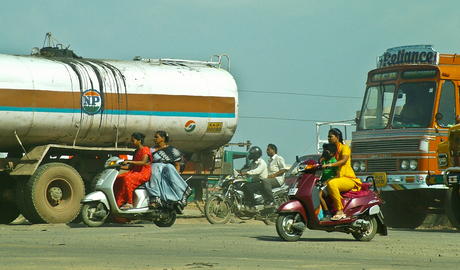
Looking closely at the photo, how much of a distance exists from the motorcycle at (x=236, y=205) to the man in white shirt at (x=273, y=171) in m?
0.16

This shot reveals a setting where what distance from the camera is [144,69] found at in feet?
52.2

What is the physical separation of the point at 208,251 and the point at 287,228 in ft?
6.66

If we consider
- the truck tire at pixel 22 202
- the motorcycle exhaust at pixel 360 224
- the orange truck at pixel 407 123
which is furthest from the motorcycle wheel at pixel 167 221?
the orange truck at pixel 407 123

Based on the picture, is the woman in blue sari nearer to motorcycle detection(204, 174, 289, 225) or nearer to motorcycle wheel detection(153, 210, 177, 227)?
motorcycle wheel detection(153, 210, 177, 227)

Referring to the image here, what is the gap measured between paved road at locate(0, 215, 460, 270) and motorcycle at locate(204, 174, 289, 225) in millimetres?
3494

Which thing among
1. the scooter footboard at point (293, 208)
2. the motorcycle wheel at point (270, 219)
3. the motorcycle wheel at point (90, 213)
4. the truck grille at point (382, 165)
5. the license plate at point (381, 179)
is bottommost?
the motorcycle wheel at point (270, 219)

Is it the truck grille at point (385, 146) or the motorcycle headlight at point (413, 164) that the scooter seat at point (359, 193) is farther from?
the truck grille at point (385, 146)

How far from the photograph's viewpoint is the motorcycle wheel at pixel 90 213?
12617mm

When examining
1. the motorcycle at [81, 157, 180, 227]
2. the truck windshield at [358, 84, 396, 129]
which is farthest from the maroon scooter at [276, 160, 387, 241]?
the truck windshield at [358, 84, 396, 129]

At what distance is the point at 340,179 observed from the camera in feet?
34.1

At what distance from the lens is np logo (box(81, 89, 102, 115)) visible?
14.8 meters

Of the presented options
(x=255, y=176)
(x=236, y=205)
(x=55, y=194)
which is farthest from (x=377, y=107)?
(x=55, y=194)

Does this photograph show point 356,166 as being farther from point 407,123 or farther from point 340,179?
point 340,179

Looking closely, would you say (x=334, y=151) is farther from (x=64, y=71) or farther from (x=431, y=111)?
(x=64, y=71)
